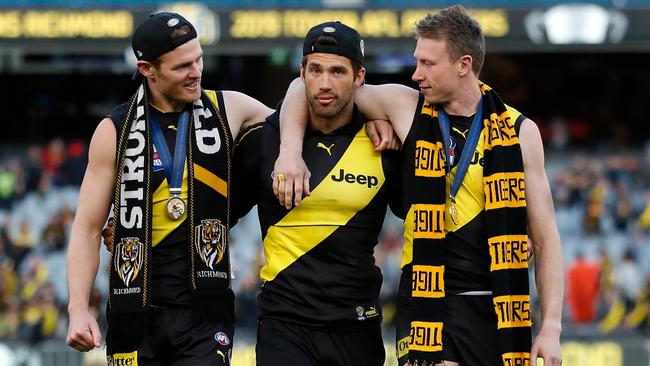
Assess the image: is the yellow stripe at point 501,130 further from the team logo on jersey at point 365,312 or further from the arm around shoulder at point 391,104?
the team logo on jersey at point 365,312

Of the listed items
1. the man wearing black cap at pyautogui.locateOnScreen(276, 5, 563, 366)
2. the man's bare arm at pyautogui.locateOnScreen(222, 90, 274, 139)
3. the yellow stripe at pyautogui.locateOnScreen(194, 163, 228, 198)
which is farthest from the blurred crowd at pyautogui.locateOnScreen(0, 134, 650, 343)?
the man wearing black cap at pyautogui.locateOnScreen(276, 5, 563, 366)

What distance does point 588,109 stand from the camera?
21984mm

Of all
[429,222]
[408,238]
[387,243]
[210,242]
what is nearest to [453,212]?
[429,222]

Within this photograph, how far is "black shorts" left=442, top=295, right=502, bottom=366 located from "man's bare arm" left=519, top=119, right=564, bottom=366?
196 millimetres

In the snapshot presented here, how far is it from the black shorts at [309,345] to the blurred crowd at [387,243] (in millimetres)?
9936

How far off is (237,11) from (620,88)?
796 cm

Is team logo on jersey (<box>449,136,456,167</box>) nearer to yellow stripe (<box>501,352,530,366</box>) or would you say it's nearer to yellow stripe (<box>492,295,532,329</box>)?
yellow stripe (<box>492,295,532,329</box>)

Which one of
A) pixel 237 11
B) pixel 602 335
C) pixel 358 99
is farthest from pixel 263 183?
pixel 237 11

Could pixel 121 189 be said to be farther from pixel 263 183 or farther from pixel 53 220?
pixel 53 220

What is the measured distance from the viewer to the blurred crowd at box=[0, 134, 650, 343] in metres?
16.6

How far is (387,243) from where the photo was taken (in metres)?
17.8

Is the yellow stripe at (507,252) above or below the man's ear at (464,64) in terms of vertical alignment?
below

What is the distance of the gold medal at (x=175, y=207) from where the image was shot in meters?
5.84

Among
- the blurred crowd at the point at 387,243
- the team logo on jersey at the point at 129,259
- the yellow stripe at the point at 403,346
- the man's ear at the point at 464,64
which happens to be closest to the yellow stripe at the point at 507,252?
the yellow stripe at the point at 403,346
